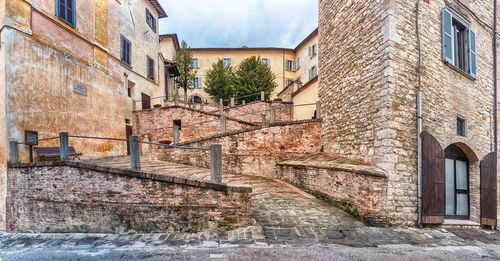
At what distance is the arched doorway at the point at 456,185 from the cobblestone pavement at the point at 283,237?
28.7 inches

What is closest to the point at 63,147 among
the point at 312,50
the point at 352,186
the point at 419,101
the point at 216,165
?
the point at 216,165

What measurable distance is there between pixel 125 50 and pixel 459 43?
1543cm

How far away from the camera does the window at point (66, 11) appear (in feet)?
26.1

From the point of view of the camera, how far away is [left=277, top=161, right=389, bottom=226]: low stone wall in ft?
15.5

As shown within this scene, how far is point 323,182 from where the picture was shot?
20.6 feet

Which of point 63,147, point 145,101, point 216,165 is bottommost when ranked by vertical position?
point 216,165

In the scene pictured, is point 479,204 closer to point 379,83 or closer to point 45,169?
point 379,83

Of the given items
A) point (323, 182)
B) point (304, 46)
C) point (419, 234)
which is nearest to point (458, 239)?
point (419, 234)

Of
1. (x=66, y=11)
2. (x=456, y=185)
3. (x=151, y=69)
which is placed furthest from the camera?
(x=151, y=69)

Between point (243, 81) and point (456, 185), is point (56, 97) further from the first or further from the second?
point (456, 185)

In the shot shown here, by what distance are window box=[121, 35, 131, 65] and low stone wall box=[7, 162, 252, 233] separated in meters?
8.06

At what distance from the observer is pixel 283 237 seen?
3.87 m

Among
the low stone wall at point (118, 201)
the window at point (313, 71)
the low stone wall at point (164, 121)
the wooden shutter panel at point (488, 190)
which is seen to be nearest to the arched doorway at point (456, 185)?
the wooden shutter panel at point (488, 190)

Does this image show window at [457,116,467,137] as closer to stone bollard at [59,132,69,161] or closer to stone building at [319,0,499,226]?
stone building at [319,0,499,226]
